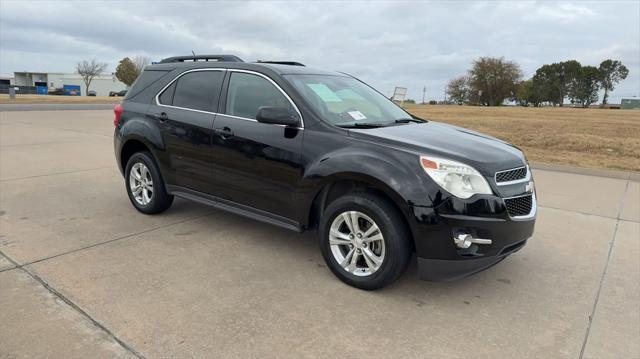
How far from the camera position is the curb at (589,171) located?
352 inches

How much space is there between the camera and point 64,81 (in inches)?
4311

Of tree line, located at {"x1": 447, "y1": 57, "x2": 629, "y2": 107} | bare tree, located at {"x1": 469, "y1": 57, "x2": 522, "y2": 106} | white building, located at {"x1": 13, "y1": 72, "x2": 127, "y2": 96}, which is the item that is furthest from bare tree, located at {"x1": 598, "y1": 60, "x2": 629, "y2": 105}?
white building, located at {"x1": 13, "y1": 72, "x2": 127, "y2": 96}

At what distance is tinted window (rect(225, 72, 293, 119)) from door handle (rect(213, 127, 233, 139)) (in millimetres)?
165

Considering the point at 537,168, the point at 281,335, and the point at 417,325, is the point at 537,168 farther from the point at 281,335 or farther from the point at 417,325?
the point at 281,335

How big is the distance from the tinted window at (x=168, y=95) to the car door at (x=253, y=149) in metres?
0.82

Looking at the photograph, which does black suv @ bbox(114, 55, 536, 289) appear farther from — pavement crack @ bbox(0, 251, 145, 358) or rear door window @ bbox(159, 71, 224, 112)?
pavement crack @ bbox(0, 251, 145, 358)

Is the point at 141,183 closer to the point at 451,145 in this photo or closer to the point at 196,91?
the point at 196,91

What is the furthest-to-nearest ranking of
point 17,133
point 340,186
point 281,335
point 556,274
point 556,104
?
point 556,104
point 17,133
point 556,274
point 340,186
point 281,335

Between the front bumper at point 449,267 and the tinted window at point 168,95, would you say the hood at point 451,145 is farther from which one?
the tinted window at point 168,95

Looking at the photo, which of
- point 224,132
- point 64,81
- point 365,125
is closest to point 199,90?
point 224,132

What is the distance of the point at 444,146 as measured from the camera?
362cm

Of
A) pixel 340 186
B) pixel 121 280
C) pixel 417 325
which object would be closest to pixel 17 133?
pixel 121 280

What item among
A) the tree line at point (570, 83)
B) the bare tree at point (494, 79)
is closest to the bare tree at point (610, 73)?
the tree line at point (570, 83)

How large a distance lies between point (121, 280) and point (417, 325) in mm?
2245
